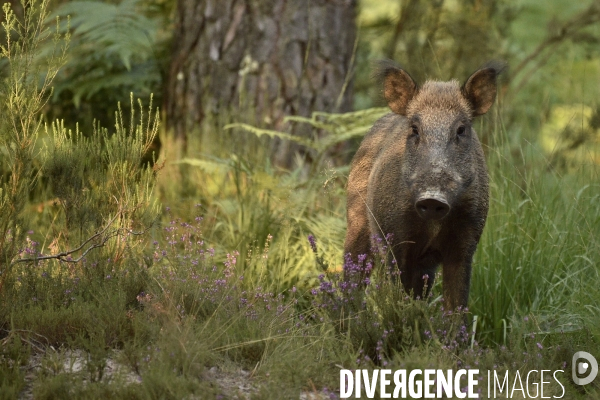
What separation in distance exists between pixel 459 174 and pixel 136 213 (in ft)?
6.13

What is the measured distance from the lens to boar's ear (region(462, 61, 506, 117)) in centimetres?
506

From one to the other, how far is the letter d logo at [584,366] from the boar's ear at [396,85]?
→ 183 centimetres

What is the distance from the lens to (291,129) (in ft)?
25.0

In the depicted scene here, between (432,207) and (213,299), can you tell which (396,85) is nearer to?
(432,207)

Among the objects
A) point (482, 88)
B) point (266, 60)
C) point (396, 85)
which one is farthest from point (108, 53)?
point (482, 88)

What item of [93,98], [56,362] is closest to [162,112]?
[93,98]

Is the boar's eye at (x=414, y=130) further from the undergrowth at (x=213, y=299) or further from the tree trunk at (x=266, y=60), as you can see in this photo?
the tree trunk at (x=266, y=60)

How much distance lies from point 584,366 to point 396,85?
2042 millimetres

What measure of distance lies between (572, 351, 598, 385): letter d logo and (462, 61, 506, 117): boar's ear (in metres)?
1.60

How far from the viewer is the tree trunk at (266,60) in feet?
25.0

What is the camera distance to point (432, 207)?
450cm

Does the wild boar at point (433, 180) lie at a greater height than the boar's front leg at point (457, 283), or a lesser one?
greater

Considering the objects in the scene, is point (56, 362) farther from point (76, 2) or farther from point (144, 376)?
point (76, 2)

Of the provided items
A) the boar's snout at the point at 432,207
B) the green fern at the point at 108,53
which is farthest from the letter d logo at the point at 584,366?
the green fern at the point at 108,53
